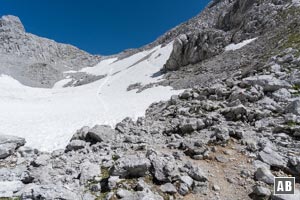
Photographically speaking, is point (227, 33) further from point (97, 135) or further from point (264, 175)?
point (264, 175)

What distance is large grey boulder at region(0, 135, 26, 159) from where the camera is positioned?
13.5 m

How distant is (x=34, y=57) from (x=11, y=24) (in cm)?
2461

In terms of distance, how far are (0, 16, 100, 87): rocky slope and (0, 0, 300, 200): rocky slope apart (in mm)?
62794

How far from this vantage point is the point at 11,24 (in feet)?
361

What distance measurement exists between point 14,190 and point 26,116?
18288 mm

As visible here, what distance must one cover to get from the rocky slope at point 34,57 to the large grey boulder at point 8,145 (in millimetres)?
60429

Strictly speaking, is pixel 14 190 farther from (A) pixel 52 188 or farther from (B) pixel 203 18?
(B) pixel 203 18

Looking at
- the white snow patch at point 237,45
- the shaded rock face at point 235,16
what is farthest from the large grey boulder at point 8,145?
the shaded rock face at point 235,16

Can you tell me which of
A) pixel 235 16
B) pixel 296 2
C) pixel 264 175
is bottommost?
pixel 264 175

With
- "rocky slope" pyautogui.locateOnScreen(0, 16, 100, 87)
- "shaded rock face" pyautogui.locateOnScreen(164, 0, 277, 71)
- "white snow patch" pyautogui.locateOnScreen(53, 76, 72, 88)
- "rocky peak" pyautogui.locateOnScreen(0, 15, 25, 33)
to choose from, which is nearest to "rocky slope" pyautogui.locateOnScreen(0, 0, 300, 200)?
"shaded rock face" pyautogui.locateOnScreen(164, 0, 277, 71)

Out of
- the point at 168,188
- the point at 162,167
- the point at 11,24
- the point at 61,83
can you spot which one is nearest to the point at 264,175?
the point at 168,188

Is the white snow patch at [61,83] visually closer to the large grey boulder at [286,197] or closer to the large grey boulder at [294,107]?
the large grey boulder at [294,107]

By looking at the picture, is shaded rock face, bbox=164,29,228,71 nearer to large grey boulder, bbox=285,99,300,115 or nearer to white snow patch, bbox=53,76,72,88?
large grey boulder, bbox=285,99,300,115

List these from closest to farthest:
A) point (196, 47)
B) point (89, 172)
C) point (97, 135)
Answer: point (89, 172) → point (97, 135) → point (196, 47)
